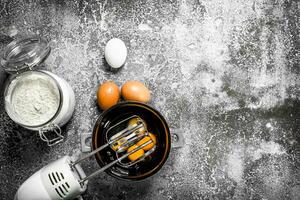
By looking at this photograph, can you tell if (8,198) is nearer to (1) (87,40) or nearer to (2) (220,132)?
(1) (87,40)

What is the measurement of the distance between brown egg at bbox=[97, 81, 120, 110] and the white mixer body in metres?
0.17

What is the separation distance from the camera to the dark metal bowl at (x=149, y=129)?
2.67 feet

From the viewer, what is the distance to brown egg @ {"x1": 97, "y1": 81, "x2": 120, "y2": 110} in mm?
867

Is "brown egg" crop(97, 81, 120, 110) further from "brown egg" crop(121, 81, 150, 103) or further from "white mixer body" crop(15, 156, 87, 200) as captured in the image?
"white mixer body" crop(15, 156, 87, 200)

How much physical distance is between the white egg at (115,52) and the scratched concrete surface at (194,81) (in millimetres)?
39

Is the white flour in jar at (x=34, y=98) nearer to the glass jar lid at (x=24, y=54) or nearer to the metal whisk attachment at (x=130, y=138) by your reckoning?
the glass jar lid at (x=24, y=54)

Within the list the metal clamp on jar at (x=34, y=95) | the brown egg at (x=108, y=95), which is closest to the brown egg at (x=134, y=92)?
the brown egg at (x=108, y=95)

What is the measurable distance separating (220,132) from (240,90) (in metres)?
0.13

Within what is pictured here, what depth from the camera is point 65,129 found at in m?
0.92

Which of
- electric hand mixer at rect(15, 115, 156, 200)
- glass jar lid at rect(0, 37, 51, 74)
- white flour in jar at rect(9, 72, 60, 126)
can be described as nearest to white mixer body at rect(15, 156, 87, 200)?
electric hand mixer at rect(15, 115, 156, 200)

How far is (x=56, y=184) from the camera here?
77cm

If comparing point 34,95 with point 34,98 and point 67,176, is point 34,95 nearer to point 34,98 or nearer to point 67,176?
point 34,98

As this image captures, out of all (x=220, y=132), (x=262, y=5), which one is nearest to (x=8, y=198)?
(x=220, y=132)

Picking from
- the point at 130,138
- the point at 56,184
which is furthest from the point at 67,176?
the point at 130,138
